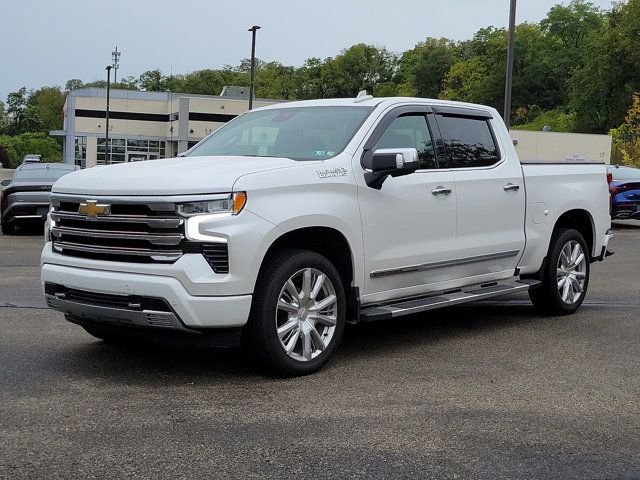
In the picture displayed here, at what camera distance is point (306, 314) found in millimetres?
5855

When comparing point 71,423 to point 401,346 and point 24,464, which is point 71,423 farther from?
point 401,346

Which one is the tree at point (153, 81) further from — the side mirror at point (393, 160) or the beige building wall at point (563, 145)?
the side mirror at point (393, 160)

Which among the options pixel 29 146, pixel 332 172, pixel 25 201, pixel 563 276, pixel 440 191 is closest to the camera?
pixel 332 172

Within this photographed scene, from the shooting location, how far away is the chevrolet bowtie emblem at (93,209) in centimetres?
559

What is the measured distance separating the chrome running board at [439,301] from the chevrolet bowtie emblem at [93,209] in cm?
193

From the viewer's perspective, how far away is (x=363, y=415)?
4.96m

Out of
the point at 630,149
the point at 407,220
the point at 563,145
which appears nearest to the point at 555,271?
the point at 407,220

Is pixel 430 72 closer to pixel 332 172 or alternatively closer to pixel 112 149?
pixel 112 149

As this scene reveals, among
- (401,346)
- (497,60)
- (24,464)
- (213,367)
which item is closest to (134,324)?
(213,367)

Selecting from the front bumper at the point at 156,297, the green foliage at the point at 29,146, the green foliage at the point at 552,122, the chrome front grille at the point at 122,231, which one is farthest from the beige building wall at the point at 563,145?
the green foliage at the point at 29,146

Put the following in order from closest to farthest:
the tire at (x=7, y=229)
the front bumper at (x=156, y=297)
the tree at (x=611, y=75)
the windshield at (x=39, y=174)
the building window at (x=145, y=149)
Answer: the front bumper at (x=156, y=297), the windshield at (x=39, y=174), the tire at (x=7, y=229), the tree at (x=611, y=75), the building window at (x=145, y=149)

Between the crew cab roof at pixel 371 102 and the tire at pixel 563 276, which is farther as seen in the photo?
the tire at pixel 563 276

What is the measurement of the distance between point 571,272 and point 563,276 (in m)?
0.11

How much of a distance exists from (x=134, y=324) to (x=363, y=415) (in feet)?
5.08
